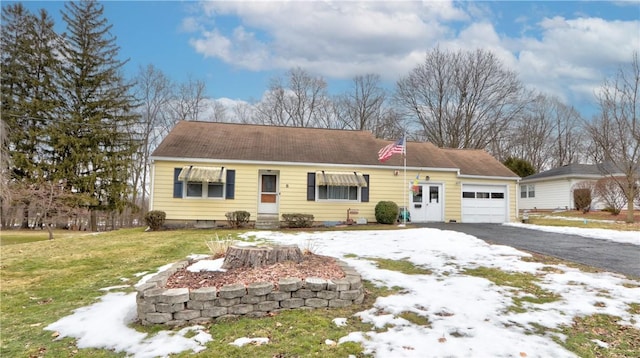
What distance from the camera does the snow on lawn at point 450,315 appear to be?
10.6 ft

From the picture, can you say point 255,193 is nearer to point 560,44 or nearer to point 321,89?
point 560,44

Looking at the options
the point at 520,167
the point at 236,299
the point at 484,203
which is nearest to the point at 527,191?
the point at 520,167

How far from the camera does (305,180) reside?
14805 millimetres

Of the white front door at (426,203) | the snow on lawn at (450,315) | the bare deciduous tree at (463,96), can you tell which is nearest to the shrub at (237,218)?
the white front door at (426,203)

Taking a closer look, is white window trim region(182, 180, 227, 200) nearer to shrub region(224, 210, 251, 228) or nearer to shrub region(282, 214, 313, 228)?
shrub region(224, 210, 251, 228)

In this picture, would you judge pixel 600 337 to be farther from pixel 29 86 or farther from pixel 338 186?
pixel 29 86

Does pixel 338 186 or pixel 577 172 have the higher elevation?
pixel 577 172

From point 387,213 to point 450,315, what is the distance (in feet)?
34.7

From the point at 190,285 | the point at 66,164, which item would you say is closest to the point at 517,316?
the point at 190,285

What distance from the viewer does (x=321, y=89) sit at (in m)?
30.6

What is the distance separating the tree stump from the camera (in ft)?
16.6

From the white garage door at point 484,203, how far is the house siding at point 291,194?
0.42 m

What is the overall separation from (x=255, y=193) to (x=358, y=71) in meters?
20.2

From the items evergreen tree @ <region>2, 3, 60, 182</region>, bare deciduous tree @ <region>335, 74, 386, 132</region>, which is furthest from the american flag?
evergreen tree @ <region>2, 3, 60, 182</region>
